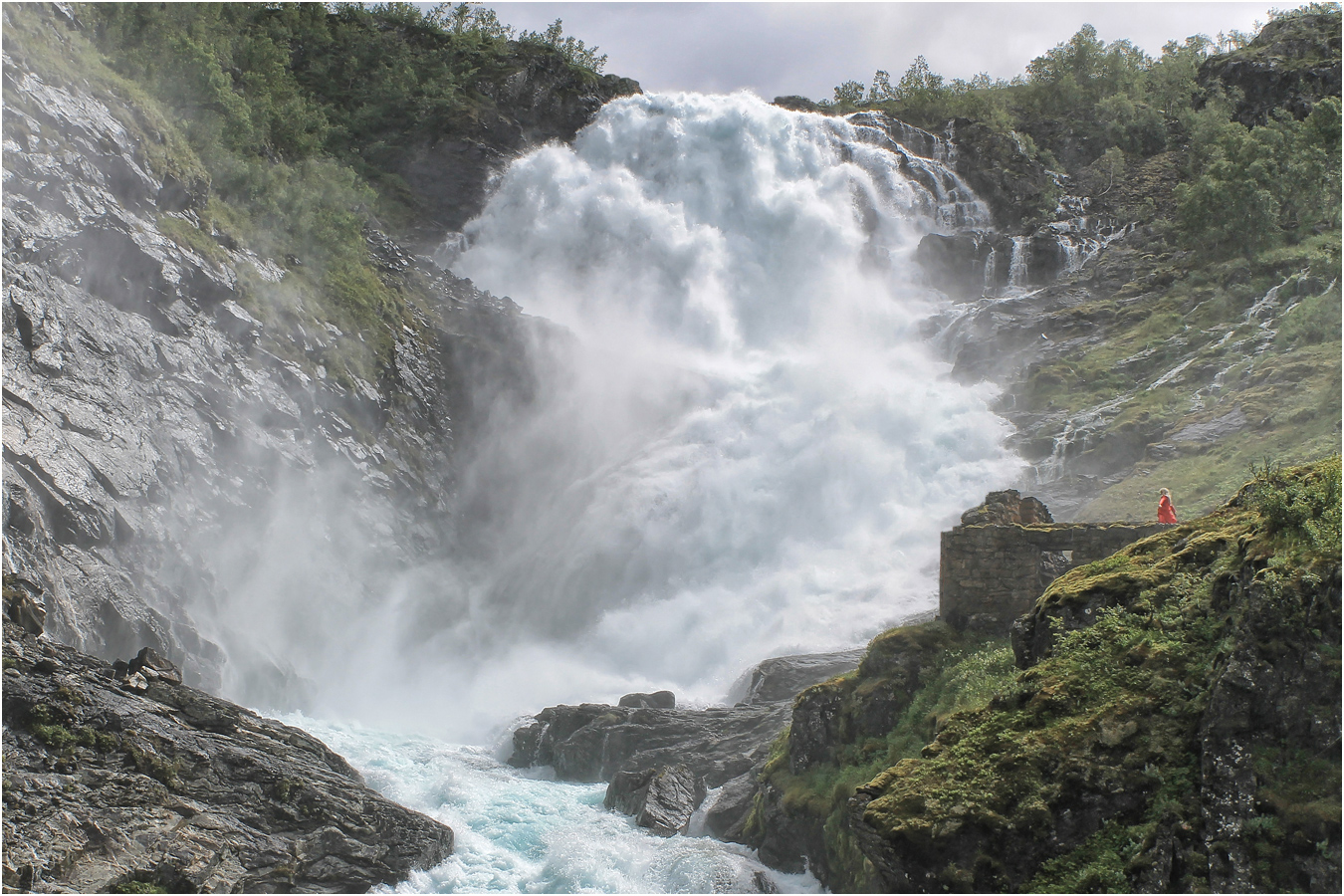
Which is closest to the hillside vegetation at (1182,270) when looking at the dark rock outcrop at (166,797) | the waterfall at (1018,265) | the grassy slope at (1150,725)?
the waterfall at (1018,265)

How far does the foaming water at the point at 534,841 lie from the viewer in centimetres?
1526

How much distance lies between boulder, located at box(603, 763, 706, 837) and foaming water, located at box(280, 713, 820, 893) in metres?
0.30

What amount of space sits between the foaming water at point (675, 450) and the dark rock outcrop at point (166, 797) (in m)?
9.90

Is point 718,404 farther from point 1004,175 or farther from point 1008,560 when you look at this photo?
point 1008,560

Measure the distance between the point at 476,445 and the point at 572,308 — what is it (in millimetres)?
12149

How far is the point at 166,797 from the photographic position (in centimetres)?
1395

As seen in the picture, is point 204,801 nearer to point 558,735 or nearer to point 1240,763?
point 558,735

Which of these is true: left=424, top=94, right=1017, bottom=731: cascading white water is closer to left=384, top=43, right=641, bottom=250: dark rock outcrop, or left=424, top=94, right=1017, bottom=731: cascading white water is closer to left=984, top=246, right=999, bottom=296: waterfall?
left=384, top=43, right=641, bottom=250: dark rock outcrop

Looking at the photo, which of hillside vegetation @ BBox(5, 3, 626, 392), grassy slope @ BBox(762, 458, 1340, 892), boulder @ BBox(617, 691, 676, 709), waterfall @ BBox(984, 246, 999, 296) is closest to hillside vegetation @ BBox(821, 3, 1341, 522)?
waterfall @ BBox(984, 246, 999, 296)

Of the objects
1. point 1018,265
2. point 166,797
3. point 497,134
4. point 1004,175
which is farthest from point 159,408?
point 1004,175

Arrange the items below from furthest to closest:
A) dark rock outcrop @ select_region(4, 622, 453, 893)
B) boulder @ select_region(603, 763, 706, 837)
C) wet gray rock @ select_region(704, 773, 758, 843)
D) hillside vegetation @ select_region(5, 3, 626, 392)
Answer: hillside vegetation @ select_region(5, 3, 626, 392)
boulder @ select_region(603, 763, 706, 837)
wet gray rock @ select_region(704, 773, 758, 843)
dark rock outcrop @ select_region(4, 622, 453, 893)

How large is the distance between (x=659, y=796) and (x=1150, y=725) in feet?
38.9

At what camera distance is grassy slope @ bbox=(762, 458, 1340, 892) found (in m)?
7.36

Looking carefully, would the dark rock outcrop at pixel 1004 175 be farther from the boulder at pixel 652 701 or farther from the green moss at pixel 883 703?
the green moss at pixel 883 703
